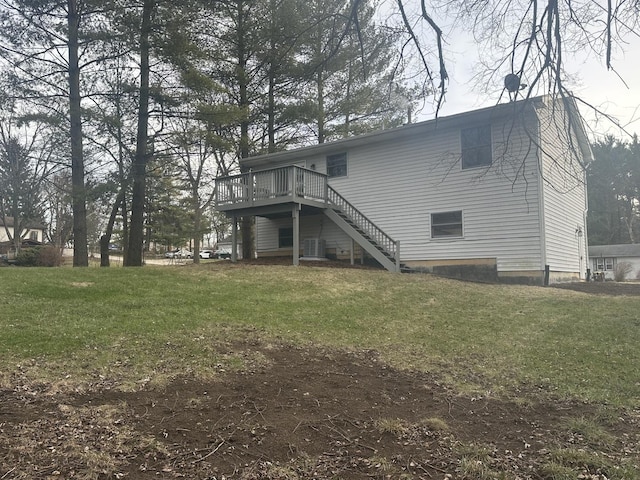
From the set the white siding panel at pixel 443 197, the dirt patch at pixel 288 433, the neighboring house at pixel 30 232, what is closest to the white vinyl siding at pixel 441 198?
the white siding panel at pixel 443 197

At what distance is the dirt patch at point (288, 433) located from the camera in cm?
326

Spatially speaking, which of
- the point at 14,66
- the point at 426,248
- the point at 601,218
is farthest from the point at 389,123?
the point at 601,218

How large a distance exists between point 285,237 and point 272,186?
8.66 feet

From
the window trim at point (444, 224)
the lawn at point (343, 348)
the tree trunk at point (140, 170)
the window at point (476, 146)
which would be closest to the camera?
the lawn at point (343, 348)

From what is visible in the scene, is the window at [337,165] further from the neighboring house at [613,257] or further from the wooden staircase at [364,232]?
the neighboring house at [613,257]

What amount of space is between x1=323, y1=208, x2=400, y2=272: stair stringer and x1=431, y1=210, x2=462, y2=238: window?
5.78 ft

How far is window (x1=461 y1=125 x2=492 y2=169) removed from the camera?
14078mm

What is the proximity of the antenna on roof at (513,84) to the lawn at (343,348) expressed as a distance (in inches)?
127

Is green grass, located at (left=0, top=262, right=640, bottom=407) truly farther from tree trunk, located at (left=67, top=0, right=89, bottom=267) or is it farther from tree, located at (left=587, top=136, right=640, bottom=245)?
tree, located at (left=587, top=136, right=640, bottom=245)

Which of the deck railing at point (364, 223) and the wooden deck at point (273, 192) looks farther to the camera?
the wooden deck at point (273, 192)

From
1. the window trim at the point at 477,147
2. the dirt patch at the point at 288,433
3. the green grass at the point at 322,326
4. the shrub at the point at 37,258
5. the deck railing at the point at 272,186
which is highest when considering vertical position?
the window trim at the point at 477,147

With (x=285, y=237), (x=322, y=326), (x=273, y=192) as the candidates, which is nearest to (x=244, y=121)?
(x=273, y=192)

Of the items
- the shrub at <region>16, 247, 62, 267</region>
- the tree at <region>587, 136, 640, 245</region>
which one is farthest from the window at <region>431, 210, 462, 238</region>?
the tree at <region>587, 136, 640, 245</region>

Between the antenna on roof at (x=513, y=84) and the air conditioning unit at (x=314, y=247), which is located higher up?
the antenna on roof at (x=513, y=84)
